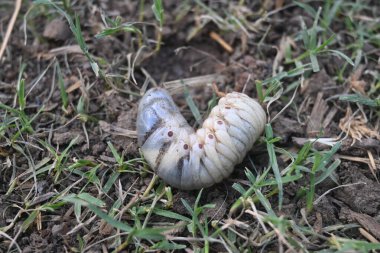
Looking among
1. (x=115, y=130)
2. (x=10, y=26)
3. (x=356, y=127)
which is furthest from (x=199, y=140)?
(x=10, y=26)

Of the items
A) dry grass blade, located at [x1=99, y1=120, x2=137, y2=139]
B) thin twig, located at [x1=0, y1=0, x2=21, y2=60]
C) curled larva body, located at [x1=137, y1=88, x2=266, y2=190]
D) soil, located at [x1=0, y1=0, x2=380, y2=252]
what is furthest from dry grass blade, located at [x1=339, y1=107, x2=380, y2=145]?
thin twig, located at [x1=0, y1=0, x2=21, y2=60]

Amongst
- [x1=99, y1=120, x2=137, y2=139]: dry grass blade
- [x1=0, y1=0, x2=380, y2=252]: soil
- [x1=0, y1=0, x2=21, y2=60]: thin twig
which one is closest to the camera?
[x1=0, y1=0, x2=380, y2=252]: soil

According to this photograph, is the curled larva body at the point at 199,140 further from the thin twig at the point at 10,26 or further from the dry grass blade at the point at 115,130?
the thin twig at the point at 10,26

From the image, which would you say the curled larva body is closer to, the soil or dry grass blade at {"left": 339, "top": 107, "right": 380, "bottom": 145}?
the soil

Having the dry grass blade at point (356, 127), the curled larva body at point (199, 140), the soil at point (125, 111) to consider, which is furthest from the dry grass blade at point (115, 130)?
A: the dry grass blade at point (356, 127)

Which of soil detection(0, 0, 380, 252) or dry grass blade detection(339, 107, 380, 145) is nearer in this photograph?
soil detection(0, 0, 380, 252)

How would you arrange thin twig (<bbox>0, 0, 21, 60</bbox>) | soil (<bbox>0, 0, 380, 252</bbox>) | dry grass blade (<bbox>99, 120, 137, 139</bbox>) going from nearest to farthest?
soil (<bbox>0, 0, 380, 252</bbox>) → dry grass blade (<bbox>99, 120, 137, 139</bbox>) → thin twig (<bbox>0, 0, 21, 60</bbox>)
